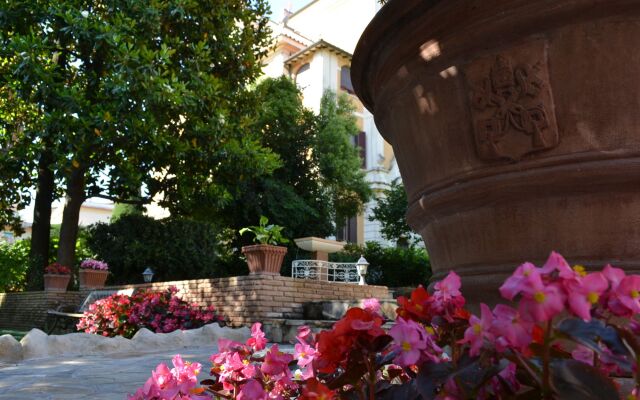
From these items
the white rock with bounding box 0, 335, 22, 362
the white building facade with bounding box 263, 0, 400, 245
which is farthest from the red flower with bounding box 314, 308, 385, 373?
the white building facade with bounding box 263, 0, 400, 245

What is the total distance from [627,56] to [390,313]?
5435 millimetres

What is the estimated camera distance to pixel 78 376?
349cm

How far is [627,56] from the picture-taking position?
1.36 meters

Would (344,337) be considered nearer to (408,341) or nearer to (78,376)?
(408,341)

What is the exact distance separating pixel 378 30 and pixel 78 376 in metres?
3.09

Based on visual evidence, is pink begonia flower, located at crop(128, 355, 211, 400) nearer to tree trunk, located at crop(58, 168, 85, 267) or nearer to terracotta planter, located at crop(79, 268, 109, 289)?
terracotta planter, located at crop(79, 268, 109, 289)

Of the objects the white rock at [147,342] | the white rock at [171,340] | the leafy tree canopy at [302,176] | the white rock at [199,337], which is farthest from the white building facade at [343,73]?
the white rock at [147,342]

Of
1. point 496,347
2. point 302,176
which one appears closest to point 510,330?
point 496,347

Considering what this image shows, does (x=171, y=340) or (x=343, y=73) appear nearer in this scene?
(x=171, y=340)

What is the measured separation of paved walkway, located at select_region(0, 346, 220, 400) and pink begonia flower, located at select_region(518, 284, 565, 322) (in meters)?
2.52

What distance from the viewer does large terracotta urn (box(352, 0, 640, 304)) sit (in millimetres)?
1369

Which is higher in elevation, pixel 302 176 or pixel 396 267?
pixel 302 176

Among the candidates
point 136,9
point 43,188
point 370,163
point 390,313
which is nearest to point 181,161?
point 136,9

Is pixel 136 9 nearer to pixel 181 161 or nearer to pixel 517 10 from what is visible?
pixel 181 161
